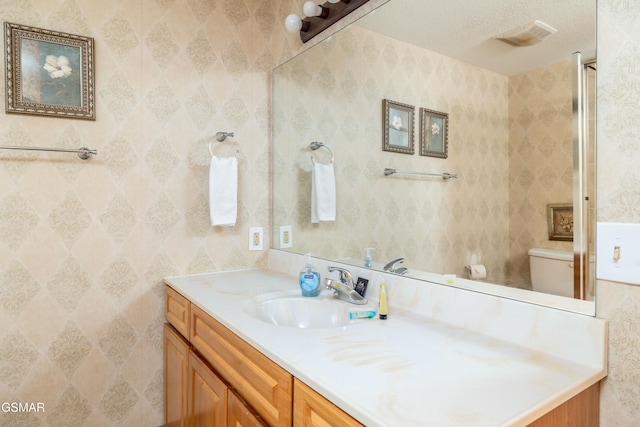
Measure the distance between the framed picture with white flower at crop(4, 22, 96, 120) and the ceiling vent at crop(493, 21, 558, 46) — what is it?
1.62 m

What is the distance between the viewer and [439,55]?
1267 mm

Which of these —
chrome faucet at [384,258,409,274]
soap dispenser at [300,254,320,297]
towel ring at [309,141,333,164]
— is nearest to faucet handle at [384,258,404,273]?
chrome faucet at [384,258,409,274]

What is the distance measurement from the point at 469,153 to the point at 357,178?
573 millimetres

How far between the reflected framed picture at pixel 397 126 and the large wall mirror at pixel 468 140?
0.02 m

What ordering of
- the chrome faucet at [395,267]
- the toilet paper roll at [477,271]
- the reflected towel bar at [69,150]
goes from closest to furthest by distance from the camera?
the toilet paper roll at [477,271] < the chrome faucet at [395,267] < the reflected towel bar at [69,150]

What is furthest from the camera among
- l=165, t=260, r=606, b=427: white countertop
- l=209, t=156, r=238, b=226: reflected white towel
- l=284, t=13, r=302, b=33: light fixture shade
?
l=209, t=156, r=238, b=226: reflected white towel

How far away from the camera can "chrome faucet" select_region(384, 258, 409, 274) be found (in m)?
1.38

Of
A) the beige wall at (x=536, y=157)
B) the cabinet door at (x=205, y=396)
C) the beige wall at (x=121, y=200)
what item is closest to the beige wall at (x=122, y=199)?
the beige wall at (x=121, y=200)

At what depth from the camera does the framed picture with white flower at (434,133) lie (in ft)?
4.10

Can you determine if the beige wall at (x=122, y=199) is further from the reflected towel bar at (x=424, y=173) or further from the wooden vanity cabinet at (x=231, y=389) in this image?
the reflected towel bar at (x=424, y=173)

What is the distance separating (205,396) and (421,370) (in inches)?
32.9

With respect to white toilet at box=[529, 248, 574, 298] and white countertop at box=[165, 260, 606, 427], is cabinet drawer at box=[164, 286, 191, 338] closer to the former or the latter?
white countertop at box=[165, 260, 606, 427]

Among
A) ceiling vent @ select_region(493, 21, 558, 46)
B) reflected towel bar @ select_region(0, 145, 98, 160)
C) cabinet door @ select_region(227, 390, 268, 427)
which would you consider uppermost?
ceiling vent @ select_region(493, 21, 558, 46)

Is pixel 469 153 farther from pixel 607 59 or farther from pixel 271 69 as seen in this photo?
pixel 271 69
